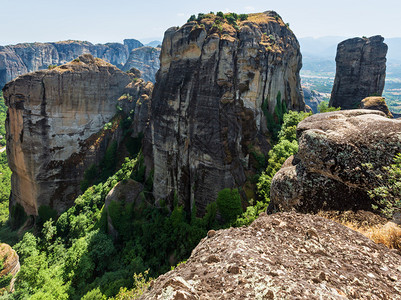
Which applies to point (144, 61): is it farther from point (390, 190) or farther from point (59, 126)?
point (390, 190)

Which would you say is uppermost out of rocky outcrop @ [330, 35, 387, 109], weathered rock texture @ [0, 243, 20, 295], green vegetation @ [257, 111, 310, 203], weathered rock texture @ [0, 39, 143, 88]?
weathered rock texture @ [0, 39, 143, 88]

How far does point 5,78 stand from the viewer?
10606cm

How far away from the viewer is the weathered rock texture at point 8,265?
64.9 ft

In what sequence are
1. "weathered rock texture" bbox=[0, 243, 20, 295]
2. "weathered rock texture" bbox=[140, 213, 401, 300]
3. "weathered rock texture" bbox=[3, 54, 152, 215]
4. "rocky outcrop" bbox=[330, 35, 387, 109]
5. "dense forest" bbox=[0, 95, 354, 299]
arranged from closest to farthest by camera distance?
"weathered rock texture" bbox=[140, 213, 401, 300], "dense forest" bbox=[0, 95, 354, 299], "weathered rock texture" bbox=[0, 243, 20, 295], "weathered rock texture" bbox=[3, 54, 152, 215], "rocky outcrop" bbox=[330, 35, 387, 109]

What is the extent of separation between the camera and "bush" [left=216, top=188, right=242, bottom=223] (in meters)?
20.6

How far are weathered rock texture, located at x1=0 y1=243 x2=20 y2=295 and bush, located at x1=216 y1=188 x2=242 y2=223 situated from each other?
2031 cm

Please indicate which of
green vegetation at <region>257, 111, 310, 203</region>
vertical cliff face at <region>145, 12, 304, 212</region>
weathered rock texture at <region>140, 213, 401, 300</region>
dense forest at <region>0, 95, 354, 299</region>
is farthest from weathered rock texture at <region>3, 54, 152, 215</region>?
weathered rock texture at <region>140, 213, 401, 300</region>

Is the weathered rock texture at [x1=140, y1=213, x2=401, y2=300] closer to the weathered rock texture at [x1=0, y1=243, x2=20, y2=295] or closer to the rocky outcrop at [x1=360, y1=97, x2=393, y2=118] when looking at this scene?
the weathered rock texture at [x1=0, y1=243, x2=20, y2=295]

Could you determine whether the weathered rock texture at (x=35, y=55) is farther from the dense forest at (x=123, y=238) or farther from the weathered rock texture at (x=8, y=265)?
the weathered rock texture at (x=8, y=265)

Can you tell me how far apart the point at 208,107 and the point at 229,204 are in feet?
31.9

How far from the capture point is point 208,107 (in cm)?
2188

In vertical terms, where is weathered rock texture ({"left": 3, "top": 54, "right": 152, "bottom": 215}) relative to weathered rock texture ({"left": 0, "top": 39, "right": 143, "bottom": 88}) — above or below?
below

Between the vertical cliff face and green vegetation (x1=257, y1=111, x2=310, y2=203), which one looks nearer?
green vegetation (x1=257, y1=111, x2=310, y2=203)

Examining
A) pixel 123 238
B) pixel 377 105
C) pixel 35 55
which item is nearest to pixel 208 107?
pixel 123 238
